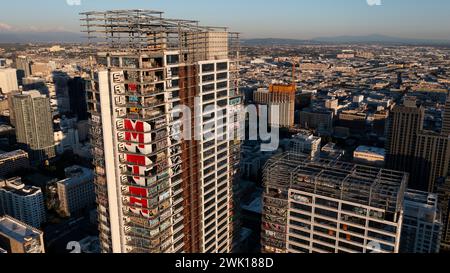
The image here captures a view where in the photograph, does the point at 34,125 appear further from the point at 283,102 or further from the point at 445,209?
the point at 445,209

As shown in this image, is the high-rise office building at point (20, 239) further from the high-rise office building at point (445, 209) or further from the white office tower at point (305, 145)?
the high-rise office building at point (445, 209)

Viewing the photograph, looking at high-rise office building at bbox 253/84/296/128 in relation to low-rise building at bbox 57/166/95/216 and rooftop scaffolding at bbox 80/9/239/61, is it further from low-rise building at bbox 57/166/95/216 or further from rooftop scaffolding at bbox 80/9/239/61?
rooftop scaffolding at bbox 80/9/239/61

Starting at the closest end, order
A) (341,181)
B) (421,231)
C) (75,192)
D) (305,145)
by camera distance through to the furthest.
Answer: (341,181)
(421,231)
(75,192)
(305,145)

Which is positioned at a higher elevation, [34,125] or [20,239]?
[34,125]

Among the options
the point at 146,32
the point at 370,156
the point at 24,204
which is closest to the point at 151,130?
the point at 146,32

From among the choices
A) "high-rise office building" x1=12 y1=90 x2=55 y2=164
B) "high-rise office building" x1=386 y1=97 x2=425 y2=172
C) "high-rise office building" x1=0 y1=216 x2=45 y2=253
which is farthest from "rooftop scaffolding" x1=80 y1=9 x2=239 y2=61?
"high-rise office building" x1=12 y1=90 x2=55 y2=164

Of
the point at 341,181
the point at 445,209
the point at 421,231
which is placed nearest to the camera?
the point at 341,181

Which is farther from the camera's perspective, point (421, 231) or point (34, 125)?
point (34, 125)
